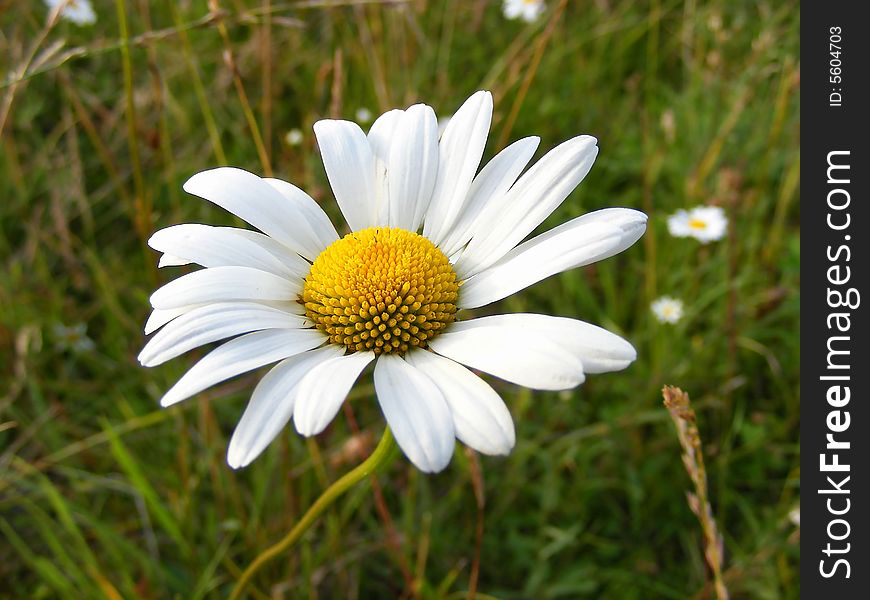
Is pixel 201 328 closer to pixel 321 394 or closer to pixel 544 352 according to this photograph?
pixel 321 394

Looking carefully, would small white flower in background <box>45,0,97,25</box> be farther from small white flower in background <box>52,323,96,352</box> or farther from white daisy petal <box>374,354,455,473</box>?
white daisy petal <box>374,354,455,473</box>

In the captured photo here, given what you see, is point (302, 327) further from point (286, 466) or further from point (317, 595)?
point (317, 595)

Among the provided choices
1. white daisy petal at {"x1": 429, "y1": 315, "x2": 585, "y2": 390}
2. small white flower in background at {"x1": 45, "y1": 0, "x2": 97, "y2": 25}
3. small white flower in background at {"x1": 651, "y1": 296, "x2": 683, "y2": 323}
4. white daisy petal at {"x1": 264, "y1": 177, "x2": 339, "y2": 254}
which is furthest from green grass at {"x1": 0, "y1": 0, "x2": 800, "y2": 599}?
white daisy petal at {"x1": 429, "y1": 315, "x2": 585, "y2": 390}

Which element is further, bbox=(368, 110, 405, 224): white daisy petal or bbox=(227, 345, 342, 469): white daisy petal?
bbox=(368, 110, 405, 224): white daisy petal

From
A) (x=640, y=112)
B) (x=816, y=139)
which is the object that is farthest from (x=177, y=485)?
(x=640, y=112)

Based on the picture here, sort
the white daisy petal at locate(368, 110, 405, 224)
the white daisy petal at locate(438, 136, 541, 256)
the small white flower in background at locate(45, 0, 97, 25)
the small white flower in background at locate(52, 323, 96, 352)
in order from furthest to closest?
1. the small white flower in background at locate(45, 0, 97, 25)
2. the small white flower in background at locate(52, 323, 96, 352)
3. the white daisy petal at locate(368, 110, 405, 224)
4. the white daisy petal at locate(438, 136, 541, 256)

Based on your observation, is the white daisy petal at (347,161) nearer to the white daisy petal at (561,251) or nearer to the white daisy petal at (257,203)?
the white daisy petal at (257,203)

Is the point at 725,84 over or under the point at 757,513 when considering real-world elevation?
over
